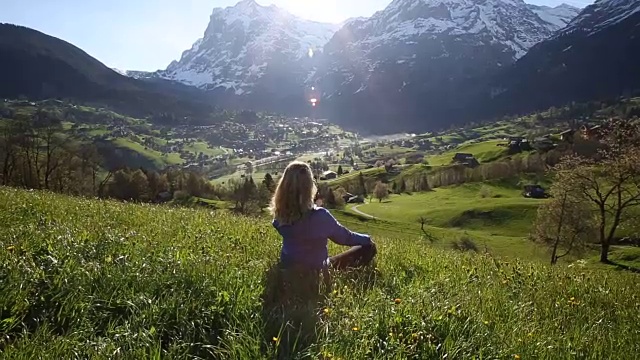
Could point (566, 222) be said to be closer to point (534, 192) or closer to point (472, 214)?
point (472, 214)

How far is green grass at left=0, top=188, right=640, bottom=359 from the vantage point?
4.26 metres

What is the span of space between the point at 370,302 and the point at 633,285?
7.19 m

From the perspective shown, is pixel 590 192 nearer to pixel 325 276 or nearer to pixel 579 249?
pixel 579 249

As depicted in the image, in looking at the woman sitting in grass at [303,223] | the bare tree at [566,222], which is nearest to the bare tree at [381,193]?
the bare tree at [566,222]

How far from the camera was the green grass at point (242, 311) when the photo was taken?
4258 millimetres

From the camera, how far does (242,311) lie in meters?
5.16

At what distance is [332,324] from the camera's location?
190 inches

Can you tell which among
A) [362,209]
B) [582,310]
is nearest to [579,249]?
[582,310]

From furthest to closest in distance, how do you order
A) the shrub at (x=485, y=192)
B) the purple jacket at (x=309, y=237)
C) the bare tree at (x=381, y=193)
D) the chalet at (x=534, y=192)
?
the bare tree at (x=381, y=193)
the shrub at (x=485, y=192)
the chalet at (x=534, y=192)
the purple jacket at (x=309, y=237)

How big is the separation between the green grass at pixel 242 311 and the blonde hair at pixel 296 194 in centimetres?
86

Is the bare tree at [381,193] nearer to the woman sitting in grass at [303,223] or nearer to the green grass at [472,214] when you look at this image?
the green grass at [472,214]

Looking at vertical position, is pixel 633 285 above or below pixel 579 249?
above

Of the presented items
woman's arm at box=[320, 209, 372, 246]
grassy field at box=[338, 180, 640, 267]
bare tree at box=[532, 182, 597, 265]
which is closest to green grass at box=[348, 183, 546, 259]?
grassy field at box=[338, 180, 640, 267]

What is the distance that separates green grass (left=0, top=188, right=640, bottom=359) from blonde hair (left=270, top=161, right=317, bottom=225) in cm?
86
